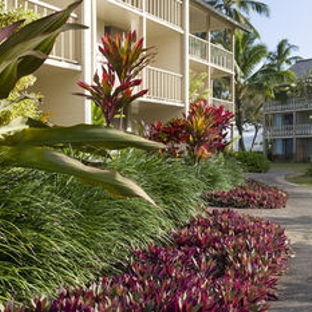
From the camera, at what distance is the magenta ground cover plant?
2.62m

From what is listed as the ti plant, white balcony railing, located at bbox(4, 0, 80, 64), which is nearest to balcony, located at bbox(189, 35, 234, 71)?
white balcony railing, located at bbox(4, 0, 80, 64)

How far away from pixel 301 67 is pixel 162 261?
47.2 meters

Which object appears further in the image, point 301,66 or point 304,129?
point 301,66

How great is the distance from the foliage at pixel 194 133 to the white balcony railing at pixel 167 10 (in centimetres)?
624

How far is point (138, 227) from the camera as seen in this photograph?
454cm

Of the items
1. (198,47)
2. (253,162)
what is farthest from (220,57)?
(253,162)

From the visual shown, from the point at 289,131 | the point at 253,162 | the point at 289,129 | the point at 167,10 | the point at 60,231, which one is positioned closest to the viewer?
the point at 60,231

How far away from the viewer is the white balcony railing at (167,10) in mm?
15352

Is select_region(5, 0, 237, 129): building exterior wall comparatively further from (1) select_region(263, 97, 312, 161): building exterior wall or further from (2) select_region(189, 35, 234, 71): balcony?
(1) select_region(263, 97, 312, 161): building exterior wall

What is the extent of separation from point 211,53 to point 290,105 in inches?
1065

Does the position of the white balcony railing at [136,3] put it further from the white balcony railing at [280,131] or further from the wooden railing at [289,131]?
the white balcony railing at [280,131]

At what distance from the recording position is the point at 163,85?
15.4 metres

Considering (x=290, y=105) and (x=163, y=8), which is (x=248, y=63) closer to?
(x=290, y=105)

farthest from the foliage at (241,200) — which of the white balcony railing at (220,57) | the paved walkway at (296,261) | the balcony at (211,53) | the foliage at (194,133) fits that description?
the white balcony railing at (220,57)
